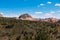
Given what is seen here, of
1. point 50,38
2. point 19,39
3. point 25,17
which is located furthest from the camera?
point 25,17

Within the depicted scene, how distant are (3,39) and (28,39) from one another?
309 inches

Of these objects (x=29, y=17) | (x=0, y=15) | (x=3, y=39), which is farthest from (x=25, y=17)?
(x=3, y=39)

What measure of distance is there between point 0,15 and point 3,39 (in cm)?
7483

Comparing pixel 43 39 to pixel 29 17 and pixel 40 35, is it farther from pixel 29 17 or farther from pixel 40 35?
pixel 29 17

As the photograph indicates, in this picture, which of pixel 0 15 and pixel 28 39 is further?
pixel 0 15

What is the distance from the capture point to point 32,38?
2595 centimetres

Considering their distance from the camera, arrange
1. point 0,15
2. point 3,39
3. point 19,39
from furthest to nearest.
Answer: point 0,15
point 3,39
point 19,39

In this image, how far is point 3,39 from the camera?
32844 millimetres

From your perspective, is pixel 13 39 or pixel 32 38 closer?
pixel 32 38

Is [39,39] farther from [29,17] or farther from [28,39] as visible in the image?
[29,17]

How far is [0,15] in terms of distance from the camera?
4198 inches

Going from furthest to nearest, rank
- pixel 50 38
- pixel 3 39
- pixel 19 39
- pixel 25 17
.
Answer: pixel 25 17 < pixel 3 39 < pixel 19 39 < pixel 50 38

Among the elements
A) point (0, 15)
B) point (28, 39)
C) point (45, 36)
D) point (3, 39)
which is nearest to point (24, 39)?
point (28, 39)

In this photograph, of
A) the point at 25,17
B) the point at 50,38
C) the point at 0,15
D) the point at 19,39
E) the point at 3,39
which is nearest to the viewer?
the point at 50,38
